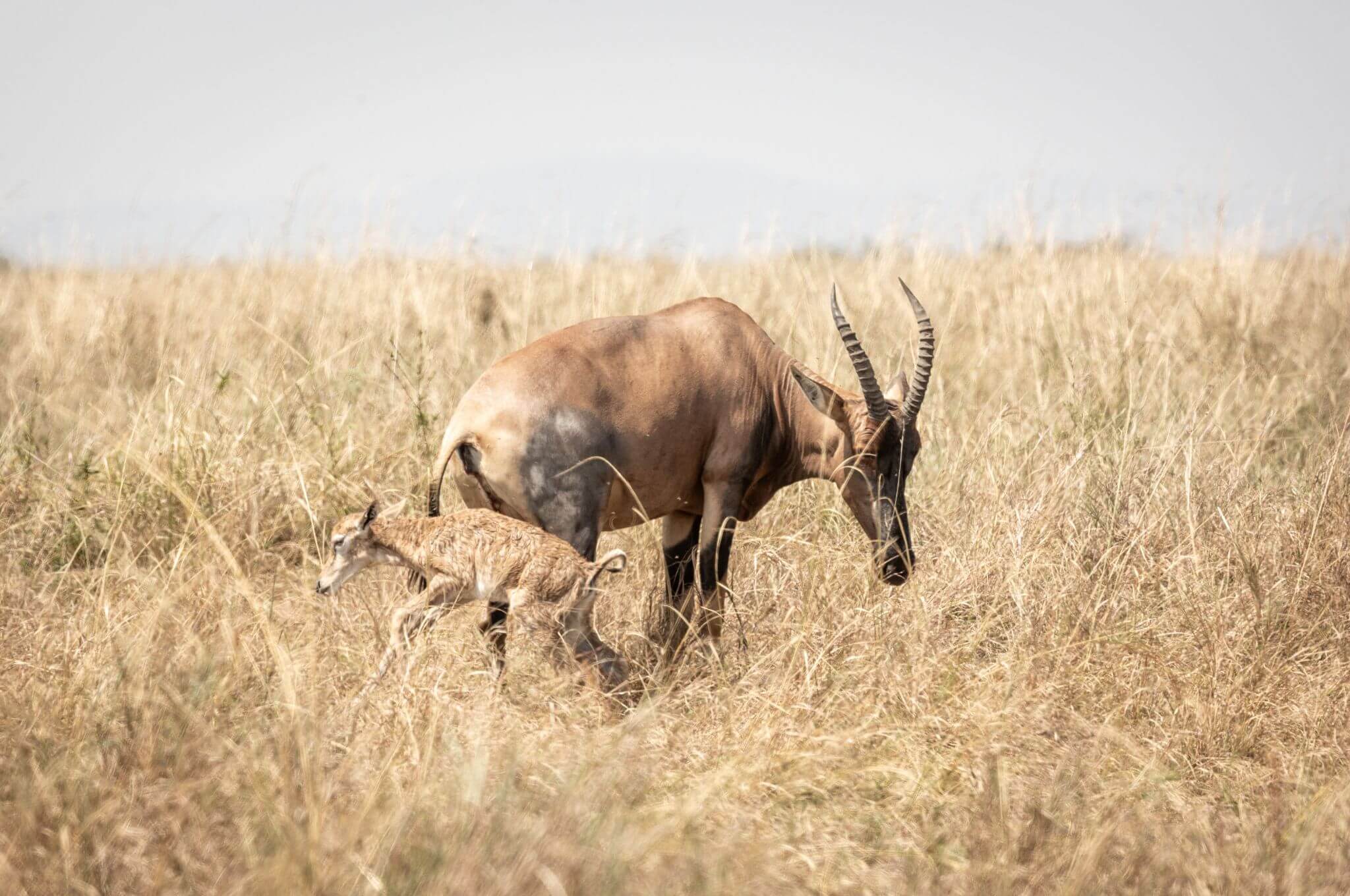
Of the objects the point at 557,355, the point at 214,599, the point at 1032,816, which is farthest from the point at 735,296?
the point at 1032,816

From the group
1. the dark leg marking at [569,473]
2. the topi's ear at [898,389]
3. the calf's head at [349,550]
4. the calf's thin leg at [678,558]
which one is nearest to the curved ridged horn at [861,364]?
the topi's ear at [898,389]

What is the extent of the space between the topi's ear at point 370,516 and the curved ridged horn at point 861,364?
2.08m

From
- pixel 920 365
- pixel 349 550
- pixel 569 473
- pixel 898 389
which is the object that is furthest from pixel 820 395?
pixel 349 550

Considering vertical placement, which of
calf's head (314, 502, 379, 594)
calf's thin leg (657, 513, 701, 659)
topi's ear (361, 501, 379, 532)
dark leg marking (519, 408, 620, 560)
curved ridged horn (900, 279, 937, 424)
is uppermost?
curved ridged horn (900, 279, 937, 424)

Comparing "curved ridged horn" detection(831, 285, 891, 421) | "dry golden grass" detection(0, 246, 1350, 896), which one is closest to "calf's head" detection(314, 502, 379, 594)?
"dry golden grass" detection(0, 246, 1350, 896)

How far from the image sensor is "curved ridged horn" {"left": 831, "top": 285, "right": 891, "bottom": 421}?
5535 mm

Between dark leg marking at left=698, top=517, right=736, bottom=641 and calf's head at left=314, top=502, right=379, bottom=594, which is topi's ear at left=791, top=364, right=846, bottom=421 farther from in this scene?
calf's head at left=314, top=502, right=379, bottom=594

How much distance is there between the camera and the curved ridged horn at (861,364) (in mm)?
5535

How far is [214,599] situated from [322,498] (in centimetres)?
179

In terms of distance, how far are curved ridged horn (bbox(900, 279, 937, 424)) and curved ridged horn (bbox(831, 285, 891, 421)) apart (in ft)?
0.14

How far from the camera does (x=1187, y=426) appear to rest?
709 centimetres

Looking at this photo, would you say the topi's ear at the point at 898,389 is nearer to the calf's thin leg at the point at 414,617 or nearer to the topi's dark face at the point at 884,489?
the topi's dark face at the point at 884,489

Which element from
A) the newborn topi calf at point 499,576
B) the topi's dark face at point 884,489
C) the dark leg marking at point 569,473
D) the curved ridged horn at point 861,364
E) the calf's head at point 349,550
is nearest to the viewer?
the newborn topi calf at point 499,576

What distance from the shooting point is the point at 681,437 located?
213 inches
